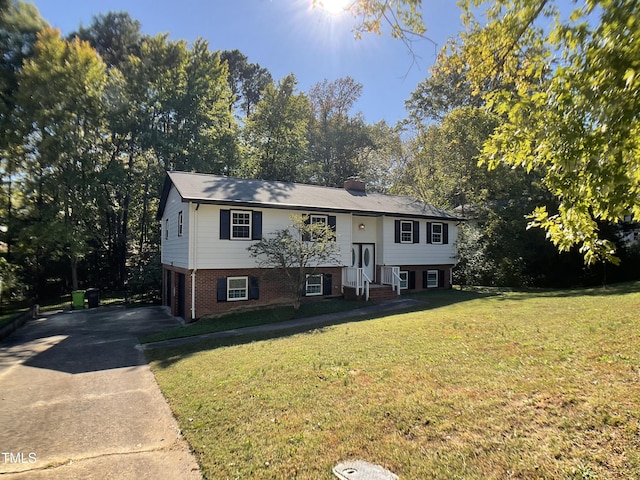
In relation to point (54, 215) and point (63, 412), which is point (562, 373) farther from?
point (54, 215)

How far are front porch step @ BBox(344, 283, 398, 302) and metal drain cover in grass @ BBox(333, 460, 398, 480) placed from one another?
13069 millimetres

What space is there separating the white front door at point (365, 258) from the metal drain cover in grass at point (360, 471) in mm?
15073

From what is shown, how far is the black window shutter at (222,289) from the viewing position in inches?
580

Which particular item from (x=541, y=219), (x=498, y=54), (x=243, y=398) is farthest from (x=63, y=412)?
(x=498, y=54)

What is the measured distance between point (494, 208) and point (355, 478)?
22941mm

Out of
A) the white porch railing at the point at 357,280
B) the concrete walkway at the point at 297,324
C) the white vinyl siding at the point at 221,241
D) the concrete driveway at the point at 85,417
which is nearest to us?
the concrete driveway at the point at 85,417

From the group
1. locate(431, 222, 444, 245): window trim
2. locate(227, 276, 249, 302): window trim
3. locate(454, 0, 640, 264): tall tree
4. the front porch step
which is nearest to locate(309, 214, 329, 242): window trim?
the front porch step

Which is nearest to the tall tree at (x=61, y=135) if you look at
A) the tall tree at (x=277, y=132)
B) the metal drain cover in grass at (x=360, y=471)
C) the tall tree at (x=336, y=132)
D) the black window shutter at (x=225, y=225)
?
the tall tree at (x=277, y=132)

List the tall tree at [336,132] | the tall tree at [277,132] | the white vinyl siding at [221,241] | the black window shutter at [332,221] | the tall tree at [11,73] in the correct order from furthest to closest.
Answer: the tall tree at [336,132]
the tall tree at [277,132]
the tall tree at [11,73]
the black window shutter at [332,221]
the white vinyl siding at [221,241]

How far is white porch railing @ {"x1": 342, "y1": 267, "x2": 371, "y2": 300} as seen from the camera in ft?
55.2

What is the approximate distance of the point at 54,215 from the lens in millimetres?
22938

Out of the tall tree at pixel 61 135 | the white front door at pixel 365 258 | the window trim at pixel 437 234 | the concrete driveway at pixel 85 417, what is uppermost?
the tall tree at pixel 61 135

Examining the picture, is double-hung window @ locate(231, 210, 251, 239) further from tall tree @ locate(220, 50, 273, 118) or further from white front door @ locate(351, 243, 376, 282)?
tall tree @ locate(220, 50, 273, 118)

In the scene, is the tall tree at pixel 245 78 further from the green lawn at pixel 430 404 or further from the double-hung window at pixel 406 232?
the green lawn at pixel 430 404
